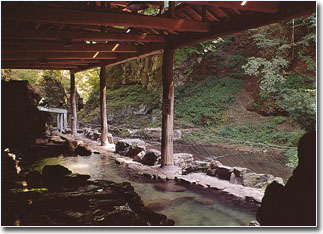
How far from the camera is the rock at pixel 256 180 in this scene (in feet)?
18.8

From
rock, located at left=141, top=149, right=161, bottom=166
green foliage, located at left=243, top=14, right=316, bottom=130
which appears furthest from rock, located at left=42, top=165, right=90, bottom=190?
green foliage, located at left=243, top=14, right=316, bottom=130

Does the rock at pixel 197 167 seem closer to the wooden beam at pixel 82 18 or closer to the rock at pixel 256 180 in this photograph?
the rock at pixel 256 180

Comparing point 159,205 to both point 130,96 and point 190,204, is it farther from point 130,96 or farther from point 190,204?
point 130,96

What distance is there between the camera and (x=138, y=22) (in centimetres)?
464

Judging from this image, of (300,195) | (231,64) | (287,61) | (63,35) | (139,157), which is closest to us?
(300,195)

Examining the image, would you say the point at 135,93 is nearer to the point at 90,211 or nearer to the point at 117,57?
the point at 117,57

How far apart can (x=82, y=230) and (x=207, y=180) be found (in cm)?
341

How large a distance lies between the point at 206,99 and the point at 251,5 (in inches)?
534

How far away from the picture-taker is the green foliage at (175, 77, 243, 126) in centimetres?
1611

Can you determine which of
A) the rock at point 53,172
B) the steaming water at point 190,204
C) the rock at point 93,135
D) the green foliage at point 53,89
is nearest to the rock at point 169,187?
the steaming water at point 190,204

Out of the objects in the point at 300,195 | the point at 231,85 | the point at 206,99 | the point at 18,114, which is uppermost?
the point at 231,85

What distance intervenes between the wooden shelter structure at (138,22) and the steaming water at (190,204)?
133 cm

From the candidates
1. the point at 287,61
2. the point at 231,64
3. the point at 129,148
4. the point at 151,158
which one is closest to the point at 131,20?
the point at 151,158

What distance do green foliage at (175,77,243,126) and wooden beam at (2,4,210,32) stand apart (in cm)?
1126
